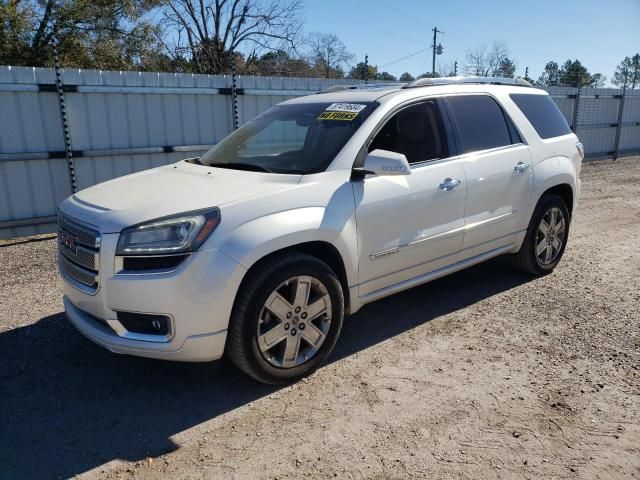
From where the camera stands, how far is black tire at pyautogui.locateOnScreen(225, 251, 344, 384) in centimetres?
306

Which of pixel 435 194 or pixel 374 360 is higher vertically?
pixel 435 194

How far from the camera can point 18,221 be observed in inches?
290

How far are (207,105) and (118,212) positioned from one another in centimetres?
620

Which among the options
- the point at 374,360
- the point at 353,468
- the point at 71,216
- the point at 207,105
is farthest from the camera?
the point at 207,105

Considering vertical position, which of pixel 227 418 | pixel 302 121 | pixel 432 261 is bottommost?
pixel 227 418

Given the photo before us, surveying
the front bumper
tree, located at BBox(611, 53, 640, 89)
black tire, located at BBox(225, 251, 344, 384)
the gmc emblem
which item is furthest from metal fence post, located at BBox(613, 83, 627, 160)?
the gmc emblem

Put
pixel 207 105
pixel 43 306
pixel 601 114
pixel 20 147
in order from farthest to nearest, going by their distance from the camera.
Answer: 1. pixel 601 114
2. pixel 207 105
3. pixel 20 147
4. pixel 43 306

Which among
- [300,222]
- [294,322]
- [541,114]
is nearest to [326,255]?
[300,222]

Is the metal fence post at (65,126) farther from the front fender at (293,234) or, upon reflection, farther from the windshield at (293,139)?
the front fender at (293,234)

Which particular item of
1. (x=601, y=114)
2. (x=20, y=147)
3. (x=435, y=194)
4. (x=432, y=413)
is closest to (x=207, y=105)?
(x=20, y=147)

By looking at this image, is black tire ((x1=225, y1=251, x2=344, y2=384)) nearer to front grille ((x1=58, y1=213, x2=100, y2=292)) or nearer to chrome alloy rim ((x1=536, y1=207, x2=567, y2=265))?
front grille ((x1=58, y1=213, x2=100, y2=292))

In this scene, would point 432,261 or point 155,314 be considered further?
point 432,261

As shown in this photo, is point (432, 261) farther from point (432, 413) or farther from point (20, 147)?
point (20, 147)

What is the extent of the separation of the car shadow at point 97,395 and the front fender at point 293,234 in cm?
87
